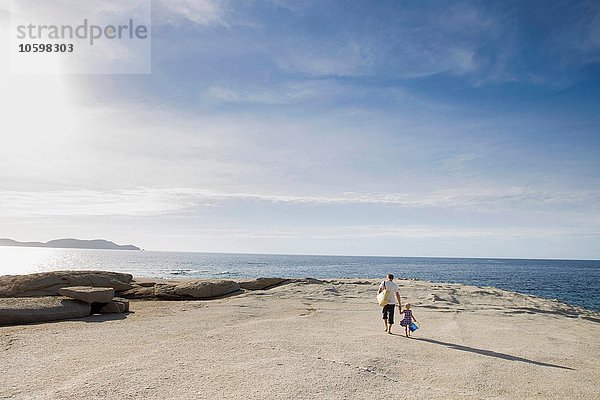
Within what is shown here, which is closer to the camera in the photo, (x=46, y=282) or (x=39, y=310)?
(x=39, y=310)

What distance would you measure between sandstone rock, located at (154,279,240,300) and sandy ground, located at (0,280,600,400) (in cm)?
528

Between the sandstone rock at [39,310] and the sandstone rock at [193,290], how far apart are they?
7403 millimetres

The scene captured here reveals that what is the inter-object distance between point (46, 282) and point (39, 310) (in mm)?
6494

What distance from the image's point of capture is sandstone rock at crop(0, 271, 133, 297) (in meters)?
21.8

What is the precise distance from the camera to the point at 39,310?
1703 cm

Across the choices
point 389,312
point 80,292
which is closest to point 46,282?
point 80,292

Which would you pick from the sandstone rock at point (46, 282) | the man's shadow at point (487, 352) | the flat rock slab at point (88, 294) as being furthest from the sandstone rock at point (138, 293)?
the man's shadow at point (487, 352)

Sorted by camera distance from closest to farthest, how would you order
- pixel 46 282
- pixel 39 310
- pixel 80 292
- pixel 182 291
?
1. pixel 39 310
2. pixel 80 292
3. pixel 46 282
4. pixel 182 291

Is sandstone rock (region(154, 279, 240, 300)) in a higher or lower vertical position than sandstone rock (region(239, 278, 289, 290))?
higher

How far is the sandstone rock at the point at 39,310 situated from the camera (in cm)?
1623

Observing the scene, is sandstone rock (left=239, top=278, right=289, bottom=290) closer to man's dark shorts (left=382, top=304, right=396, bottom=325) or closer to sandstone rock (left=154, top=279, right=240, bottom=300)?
sandstone rock (left=154, top=279, right=240, bottom=300)

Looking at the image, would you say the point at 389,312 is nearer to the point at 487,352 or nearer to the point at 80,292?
the point at 487,352

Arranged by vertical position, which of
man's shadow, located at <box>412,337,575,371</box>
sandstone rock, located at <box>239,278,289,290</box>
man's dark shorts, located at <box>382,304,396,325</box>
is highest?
man's dark shorts, located at <box>382,304,396,325</box>

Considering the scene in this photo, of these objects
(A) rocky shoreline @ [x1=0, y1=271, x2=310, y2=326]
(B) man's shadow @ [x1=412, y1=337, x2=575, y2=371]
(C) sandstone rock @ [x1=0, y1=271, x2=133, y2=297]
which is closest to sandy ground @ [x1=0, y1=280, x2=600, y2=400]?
(B) man's shadow @ [x1=412, y1=337, x2=575, y2=371]
